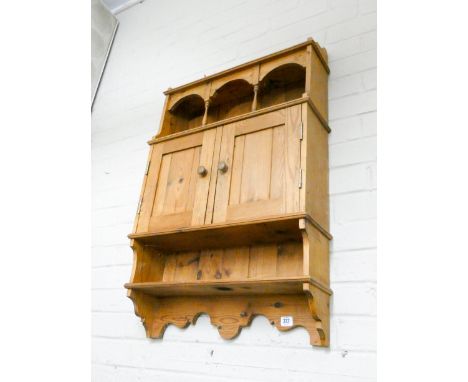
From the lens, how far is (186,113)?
217 centimetres

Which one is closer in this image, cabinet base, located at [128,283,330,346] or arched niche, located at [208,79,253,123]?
cabinet base, located at [128,283,330,346]

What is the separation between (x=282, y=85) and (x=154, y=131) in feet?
2.77

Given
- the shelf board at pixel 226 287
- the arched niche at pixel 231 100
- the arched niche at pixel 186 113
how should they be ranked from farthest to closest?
the arched niche at pixel 186 113, the arched niche at pixel 231 100, the shelf board at pixel 226 287

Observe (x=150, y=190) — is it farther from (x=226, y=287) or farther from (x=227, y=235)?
→ (x=226, y=287)

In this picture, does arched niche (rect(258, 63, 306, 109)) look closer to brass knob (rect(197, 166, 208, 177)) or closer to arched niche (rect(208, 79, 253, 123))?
arched niche (rect(208, 79, 253, 123))

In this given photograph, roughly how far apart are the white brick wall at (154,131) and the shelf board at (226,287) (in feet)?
0.47

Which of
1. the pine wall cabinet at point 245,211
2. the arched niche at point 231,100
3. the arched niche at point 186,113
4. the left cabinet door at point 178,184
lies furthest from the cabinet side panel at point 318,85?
the arched niche at point 186,113

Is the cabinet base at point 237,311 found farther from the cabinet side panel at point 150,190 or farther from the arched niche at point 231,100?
the arched niche at point 231,100

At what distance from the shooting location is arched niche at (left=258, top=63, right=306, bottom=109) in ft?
5.91

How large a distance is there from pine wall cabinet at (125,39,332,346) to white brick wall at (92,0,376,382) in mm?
67

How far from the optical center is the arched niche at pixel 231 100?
6.35 ft

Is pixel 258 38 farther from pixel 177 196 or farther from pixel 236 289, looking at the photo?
pixel 236 289

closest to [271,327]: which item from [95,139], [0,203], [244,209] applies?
[244,209]

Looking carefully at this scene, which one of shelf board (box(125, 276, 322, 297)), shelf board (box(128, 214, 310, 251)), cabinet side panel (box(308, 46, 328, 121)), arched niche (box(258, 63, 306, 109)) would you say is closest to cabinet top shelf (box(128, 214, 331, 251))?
shelf board (box(128, 214, 310, 251))
